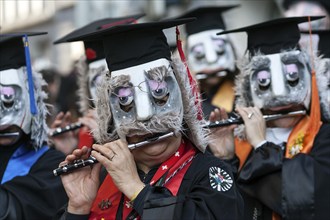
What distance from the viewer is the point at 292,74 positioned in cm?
482

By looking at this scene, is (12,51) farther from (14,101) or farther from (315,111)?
(315,111)

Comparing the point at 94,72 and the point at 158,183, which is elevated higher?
the point at 94,72

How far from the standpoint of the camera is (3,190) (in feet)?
15.0

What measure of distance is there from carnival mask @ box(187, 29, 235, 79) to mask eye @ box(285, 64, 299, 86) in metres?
1.60

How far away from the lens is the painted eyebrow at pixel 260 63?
489 centimetres

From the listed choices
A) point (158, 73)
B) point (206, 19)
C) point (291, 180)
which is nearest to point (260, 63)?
point (291, 180)

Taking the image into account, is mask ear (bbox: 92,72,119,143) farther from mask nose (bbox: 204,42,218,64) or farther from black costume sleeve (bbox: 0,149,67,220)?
mask nose (bbox: 204,42,218,64)

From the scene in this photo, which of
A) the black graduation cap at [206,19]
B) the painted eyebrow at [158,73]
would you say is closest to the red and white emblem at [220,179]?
the painted eyebrow at [158,73]

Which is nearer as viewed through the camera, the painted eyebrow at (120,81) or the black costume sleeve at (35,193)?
the painted eyebrow at (120,81)

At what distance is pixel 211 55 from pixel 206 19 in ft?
1.24

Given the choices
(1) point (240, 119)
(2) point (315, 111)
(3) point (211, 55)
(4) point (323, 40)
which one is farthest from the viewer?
(3) point (211, 55)

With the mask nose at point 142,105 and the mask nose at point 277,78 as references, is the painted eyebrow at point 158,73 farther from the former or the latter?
the mask nose at point 277,78

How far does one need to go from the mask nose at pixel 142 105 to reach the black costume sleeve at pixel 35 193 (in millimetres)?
1187

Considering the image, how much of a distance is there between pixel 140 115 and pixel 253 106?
144cm
